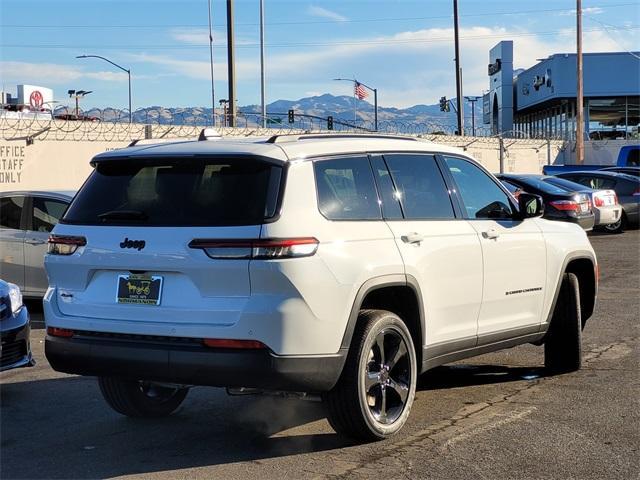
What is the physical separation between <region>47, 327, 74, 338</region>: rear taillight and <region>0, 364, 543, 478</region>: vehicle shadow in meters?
0.72

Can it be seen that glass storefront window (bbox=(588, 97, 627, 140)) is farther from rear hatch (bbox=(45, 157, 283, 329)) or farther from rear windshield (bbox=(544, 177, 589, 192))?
rear hatch (bbox=(45, 157, 283, 329))

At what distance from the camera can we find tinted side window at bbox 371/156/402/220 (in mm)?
5500

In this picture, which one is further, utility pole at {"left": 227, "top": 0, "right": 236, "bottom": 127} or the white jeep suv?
utility pole at {"left": 227, "top": 0, "right": 236, "bottom": 127}

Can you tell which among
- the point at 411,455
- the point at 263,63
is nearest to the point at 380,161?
the point at 411,455

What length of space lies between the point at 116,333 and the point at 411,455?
73.1 inches

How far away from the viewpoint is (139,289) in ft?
16.0

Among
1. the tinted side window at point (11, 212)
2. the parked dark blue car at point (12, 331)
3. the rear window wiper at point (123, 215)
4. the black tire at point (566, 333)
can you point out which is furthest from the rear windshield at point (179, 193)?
the tinted side window at point (11, 212)

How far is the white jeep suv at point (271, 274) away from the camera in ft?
15.2

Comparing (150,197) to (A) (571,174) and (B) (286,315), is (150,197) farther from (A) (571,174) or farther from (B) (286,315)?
(A) (571,174)

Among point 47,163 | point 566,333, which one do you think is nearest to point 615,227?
point 47,163

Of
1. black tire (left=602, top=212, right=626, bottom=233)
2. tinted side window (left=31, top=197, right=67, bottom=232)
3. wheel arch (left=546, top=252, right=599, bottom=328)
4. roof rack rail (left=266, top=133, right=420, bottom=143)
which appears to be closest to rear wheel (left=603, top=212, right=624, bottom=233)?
black tire (left=602, top=212, right=626, bottom=233)

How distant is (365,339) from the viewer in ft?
16.5

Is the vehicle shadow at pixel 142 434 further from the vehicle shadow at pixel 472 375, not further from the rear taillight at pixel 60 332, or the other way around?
the vehicle shadow at pixel 472 375

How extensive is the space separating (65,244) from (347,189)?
1741mm
